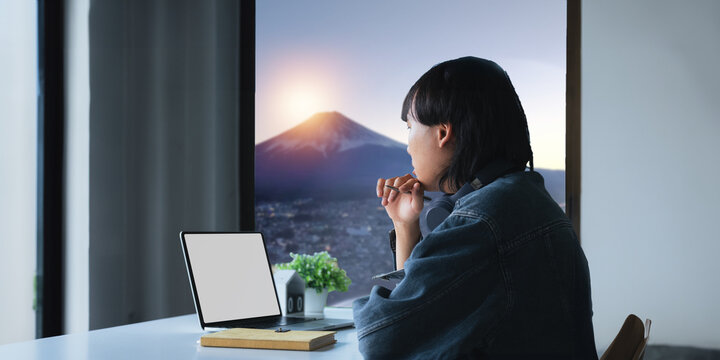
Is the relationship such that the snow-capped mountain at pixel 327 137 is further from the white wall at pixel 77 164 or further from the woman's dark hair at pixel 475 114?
the woman's dark hair at pixel 475 114

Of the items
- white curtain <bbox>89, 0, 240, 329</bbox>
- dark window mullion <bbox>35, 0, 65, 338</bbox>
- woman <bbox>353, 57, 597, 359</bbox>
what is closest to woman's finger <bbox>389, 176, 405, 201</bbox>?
woman <bbox>353, 57, 597, 359</bbox>

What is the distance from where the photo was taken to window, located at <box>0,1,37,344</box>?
241 centimetres

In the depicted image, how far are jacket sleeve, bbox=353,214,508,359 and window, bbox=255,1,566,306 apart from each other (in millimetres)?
1843

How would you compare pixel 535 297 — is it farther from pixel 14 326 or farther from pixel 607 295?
→ pixel 14 326

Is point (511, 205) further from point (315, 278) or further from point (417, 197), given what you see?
point (315, 278)

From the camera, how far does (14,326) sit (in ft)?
7.98

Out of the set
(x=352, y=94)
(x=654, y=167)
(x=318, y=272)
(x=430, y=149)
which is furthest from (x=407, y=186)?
(x=352, y=94)

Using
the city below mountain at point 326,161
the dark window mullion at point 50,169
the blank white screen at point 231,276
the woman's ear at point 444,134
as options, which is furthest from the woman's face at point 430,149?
the dark window mullion at point 50,169

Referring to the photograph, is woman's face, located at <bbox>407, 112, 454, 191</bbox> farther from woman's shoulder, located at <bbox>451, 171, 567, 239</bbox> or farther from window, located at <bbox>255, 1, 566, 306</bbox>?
window, located at <bbox>255, 1, 566, 306</bbox>

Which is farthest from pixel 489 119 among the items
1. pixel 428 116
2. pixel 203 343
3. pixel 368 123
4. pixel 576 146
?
pixel 368 123

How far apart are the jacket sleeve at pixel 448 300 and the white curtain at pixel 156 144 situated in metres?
1.99

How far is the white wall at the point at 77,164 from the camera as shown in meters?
2.56

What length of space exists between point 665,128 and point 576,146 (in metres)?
0.32

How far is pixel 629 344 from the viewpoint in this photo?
0.97 metres
